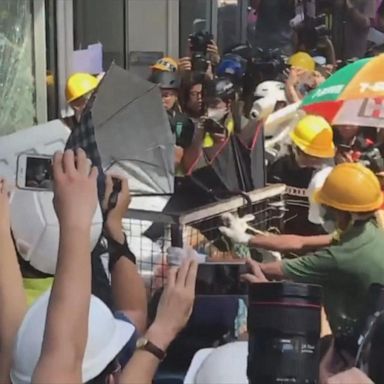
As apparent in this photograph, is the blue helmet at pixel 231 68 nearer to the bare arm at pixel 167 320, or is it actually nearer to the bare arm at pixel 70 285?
the bare arm at pixel 167 320

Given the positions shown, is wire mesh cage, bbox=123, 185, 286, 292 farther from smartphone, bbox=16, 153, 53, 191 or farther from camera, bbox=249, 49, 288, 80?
camera, bbox=249, 49, 288, 80

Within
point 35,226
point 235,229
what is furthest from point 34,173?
point 235,229

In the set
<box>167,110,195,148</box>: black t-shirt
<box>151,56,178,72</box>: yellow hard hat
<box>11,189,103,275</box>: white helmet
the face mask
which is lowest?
the face mask

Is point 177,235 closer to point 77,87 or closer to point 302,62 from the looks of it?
point 77,87

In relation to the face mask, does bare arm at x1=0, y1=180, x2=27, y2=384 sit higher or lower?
higher

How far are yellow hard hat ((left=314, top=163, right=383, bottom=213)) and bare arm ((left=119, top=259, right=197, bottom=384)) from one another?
1702 millimetres

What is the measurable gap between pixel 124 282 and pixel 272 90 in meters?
5.28

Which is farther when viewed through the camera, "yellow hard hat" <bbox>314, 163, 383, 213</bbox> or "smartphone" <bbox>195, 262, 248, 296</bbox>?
"yellow hard hat" <bbox>314, 163, 383, 213</bbox>

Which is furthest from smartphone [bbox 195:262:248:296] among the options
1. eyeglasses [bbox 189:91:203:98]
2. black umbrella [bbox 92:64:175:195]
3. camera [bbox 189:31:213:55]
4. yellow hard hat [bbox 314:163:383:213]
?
camera [bbox 189:31:213:55]

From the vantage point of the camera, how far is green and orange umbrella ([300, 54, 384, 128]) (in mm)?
4961

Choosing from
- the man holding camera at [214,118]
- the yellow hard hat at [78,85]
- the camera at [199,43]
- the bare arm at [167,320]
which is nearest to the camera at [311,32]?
the camera at [199,43]

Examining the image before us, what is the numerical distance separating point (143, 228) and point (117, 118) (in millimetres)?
437

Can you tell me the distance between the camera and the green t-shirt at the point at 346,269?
3.88m

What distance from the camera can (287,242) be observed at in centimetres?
424
